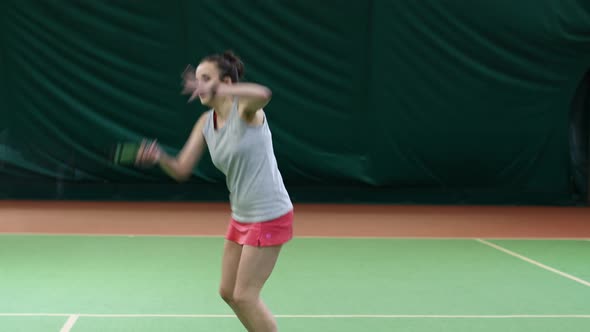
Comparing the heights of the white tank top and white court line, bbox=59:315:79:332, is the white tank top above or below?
above

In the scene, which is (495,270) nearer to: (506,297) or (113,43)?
(506,297)

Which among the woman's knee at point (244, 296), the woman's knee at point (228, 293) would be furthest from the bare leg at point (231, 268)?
the woman's knee at point (244, 296)

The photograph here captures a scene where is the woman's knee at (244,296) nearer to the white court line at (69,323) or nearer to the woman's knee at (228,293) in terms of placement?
the woman's knee at (228,293)

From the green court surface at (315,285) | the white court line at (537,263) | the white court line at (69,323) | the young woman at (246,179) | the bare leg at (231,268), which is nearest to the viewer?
the young woman at (246,179)

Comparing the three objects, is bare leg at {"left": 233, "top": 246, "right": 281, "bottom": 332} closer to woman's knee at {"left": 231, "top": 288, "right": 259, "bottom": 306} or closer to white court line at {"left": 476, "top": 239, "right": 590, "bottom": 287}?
woman's knee at {"left": 231, "top": 288, "right": 259, "bottom": 306}

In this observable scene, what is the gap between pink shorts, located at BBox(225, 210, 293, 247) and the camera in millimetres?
2502

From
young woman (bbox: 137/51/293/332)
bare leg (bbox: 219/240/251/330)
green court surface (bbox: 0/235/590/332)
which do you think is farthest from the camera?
green court surface (bbox: 0/235/590/332)

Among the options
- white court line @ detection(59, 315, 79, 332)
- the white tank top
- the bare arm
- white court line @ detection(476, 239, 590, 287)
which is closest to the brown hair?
the white tank top

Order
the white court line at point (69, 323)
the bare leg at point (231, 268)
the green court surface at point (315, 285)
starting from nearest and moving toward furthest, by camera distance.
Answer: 1. the bare leg at point (231, 268)
2. the white court line at point (69, 323)
3. the green court surface at point (315, 285)

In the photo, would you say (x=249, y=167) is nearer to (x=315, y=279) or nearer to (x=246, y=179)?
(x=246, y=179)

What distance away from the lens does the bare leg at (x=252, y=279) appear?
8.25 ft

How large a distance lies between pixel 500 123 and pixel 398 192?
1.47 metres

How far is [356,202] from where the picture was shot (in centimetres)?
879

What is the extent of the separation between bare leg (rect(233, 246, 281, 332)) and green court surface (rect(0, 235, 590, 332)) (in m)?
0.88
